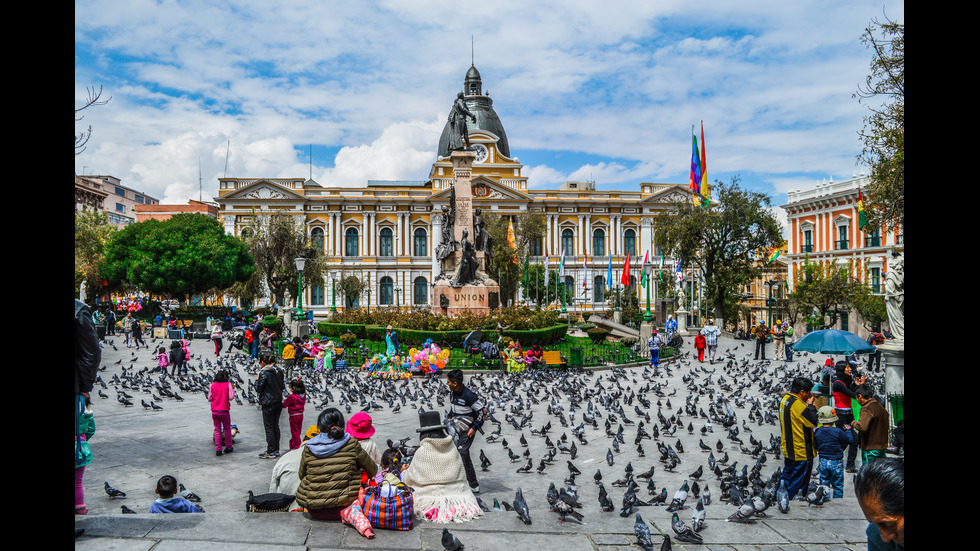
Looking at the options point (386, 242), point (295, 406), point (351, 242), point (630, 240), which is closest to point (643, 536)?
point (295, 406)

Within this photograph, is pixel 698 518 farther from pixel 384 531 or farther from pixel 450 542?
pixel 384 531

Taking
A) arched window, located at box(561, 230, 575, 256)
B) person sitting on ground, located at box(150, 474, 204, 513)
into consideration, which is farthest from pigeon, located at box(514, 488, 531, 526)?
arched window, located at box(561, 230, 575, 256)

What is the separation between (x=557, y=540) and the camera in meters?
5.37

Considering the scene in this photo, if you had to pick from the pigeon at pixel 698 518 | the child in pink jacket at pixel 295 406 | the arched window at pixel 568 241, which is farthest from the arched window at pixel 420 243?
the pigeon at pixel 698 518

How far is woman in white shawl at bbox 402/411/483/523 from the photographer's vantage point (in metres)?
5.70

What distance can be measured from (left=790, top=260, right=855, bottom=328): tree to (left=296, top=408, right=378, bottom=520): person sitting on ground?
34.6m

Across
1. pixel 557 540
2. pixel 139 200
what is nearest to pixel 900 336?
pixel 557 540

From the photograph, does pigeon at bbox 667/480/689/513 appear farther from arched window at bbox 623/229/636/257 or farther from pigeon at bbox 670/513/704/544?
arched window at bbox 623/229/636/257

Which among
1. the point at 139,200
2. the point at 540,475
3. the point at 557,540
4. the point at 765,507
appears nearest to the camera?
the point at 557,540

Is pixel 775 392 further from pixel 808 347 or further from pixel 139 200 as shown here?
pixel 139 200

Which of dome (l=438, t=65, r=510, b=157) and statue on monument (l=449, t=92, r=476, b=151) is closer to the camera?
statue on monument (l=449, t=92, r=476, b=151)
